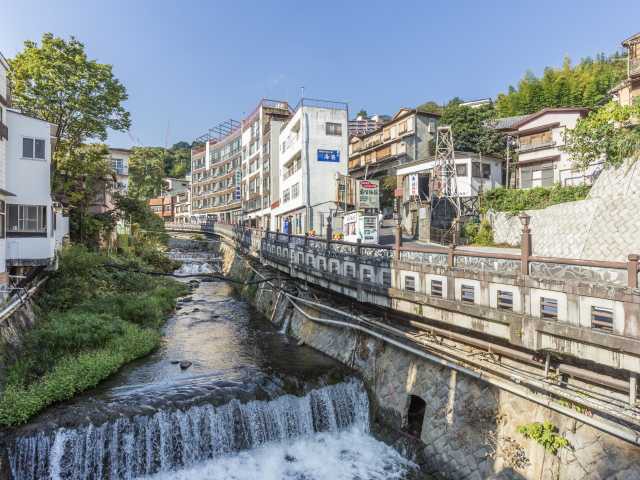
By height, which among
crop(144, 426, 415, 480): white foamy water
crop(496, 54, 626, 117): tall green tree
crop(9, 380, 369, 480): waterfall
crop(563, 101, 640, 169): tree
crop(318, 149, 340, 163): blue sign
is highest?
crop(496, 54, 626, 117): tall green tree

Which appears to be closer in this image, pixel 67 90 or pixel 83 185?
pixel 67 90

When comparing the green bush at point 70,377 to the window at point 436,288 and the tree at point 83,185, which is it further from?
the window at point 436,288

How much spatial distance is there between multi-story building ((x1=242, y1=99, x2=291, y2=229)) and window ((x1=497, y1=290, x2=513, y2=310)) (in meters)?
44.1

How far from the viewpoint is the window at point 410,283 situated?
16219 mm

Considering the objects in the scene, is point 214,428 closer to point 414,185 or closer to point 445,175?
point 414,185

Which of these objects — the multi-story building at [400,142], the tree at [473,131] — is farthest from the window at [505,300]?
the multi-story building at [400,142]

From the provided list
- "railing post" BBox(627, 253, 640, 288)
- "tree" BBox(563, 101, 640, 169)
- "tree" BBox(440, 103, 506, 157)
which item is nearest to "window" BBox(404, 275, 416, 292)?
"railing post" BBox(627, 253, 640, 288)

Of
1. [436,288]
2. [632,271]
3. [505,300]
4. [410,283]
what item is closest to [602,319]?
[632,271]

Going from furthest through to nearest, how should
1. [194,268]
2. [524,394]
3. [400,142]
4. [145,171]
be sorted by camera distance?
[145,171] → [400,142] → [194,268] → [524,394]

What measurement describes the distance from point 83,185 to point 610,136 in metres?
39.4

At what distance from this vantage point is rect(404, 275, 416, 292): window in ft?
53.2

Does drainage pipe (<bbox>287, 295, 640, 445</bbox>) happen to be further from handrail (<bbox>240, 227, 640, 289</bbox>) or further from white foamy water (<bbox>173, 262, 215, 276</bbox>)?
white foamy water (<bbox>173, 262, 215, 276</bbox>)

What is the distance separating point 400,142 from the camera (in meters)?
54.3

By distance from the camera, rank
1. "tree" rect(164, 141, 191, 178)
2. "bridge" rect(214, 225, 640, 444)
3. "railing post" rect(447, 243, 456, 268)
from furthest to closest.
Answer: "tree" rect(164, 141, 191, 178) < "railing post" rect(447, 243, 456, 268) < "bridge" rect(214, 225, 640, 444)
